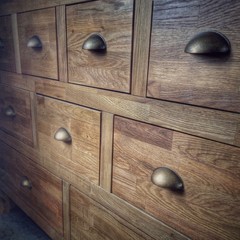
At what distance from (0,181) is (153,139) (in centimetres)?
97

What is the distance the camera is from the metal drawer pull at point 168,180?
495 mm

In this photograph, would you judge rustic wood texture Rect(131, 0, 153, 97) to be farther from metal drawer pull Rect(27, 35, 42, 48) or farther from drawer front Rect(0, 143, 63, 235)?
drawer front Rect(0, 143, 63, 235)

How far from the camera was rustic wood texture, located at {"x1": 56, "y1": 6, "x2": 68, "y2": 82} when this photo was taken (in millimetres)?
646

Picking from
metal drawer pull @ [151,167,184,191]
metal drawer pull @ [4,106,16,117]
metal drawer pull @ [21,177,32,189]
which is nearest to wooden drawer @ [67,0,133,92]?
metal drawer pull @ [151,167,184,191]

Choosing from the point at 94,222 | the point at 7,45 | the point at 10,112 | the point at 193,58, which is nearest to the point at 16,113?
the point at 10,112

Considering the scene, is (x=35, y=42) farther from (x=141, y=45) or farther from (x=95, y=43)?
(x=141, y=45)

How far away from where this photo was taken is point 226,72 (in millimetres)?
403

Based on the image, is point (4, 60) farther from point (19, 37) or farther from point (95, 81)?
point (95, 81)

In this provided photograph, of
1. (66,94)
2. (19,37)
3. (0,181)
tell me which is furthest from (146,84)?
(0,181)

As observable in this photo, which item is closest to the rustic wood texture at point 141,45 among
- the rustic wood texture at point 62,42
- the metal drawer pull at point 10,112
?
the rustic wood texture at point 62,42

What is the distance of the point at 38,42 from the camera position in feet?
2.40

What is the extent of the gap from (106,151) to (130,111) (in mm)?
145

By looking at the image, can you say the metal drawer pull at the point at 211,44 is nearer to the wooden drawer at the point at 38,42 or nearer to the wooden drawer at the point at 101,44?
the wooden drawer at the point at 101,44

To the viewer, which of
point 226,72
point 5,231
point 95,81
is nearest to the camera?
point 226,72
